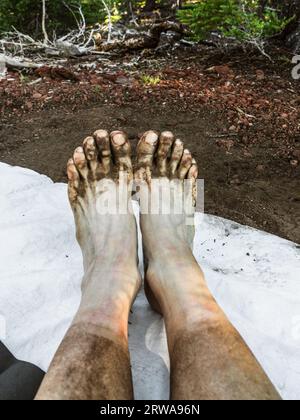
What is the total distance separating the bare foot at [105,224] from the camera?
1312 millimetres

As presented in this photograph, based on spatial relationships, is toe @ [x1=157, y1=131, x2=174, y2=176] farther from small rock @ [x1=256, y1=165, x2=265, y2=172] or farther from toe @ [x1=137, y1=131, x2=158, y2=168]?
small rock @ [x1=256, y1=165, x2=265, y2=172]

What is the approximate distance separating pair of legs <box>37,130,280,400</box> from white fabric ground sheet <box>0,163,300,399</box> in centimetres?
14

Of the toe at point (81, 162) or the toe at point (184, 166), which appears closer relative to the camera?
the toe at point (81, 162)

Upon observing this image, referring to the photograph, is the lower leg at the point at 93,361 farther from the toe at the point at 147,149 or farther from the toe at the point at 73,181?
the toe at the point at 147,149

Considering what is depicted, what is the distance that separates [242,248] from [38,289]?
0.92m

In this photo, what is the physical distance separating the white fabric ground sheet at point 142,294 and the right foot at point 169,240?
166mm

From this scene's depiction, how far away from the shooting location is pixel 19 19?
568 cm

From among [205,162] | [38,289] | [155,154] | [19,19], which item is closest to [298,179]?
[205,162]

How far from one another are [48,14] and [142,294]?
17.6 ft

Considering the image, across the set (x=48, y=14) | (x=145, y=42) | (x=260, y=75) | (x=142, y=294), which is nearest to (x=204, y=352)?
(x=142, y=294)

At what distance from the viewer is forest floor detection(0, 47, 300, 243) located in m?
2.50

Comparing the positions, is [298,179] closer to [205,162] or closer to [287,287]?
[205,162]

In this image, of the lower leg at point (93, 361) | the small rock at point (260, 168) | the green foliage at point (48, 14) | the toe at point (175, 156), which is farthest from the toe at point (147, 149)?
the green foliage at point (48, 14)

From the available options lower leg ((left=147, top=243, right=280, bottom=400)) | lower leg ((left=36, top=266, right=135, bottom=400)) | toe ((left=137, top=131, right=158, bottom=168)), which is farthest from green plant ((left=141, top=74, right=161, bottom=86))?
lower leg ((left=36, top=266, right=135, bottom=400))
